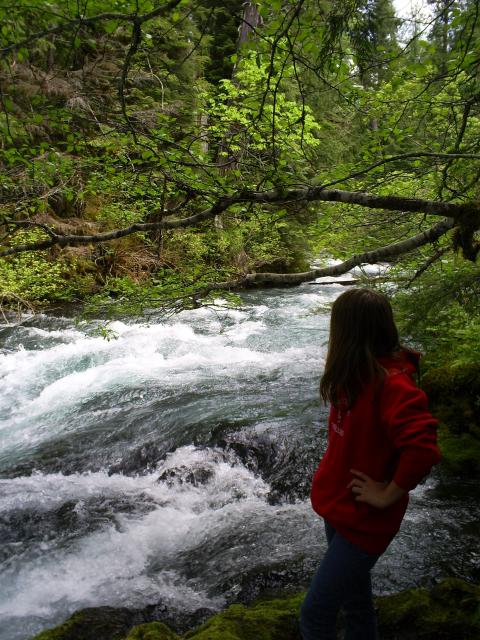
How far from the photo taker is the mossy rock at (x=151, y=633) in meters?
2.66

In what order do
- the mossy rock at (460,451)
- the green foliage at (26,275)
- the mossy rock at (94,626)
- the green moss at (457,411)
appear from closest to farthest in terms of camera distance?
the mossy rock at (94,626) < the mossy rock at (460,451) < the green moss at (457,411) < the green foliage at (26,275)

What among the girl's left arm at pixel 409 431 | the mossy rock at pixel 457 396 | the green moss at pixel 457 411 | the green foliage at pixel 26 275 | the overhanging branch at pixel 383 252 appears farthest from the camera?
the green foliage at pixel 26 275

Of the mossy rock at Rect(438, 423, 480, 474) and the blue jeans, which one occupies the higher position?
the blue jeans

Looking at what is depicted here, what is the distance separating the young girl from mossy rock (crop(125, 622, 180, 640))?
1100 millimetres

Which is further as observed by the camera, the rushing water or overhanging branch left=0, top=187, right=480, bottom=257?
the rushing water

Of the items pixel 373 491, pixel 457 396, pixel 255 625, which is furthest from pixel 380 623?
pixel 457 396

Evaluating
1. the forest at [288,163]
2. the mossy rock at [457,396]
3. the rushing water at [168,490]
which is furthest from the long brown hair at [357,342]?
the mossy rock at [457,396]

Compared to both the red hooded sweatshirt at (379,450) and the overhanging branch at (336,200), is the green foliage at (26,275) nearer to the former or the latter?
the overhanging branch at (336,200)

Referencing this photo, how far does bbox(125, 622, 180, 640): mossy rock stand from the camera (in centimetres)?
266

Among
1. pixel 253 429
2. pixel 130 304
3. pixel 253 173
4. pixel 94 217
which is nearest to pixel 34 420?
pixel 253 429

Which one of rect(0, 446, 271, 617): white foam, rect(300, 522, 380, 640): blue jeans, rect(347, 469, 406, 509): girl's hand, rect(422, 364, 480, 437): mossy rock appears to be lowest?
rect(0, 446, 271, 617): white foam

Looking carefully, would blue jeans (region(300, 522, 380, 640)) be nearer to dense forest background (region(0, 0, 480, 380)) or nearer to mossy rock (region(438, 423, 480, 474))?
dense forest background (region(0, 0, 480, 380))

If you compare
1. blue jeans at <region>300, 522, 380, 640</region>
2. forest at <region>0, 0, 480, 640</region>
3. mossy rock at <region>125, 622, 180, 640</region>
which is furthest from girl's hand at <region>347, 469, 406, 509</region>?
mossy rock at <region>125, 622, 180, 640</region>

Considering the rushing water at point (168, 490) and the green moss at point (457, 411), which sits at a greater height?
the green moss at point (457, 411)
